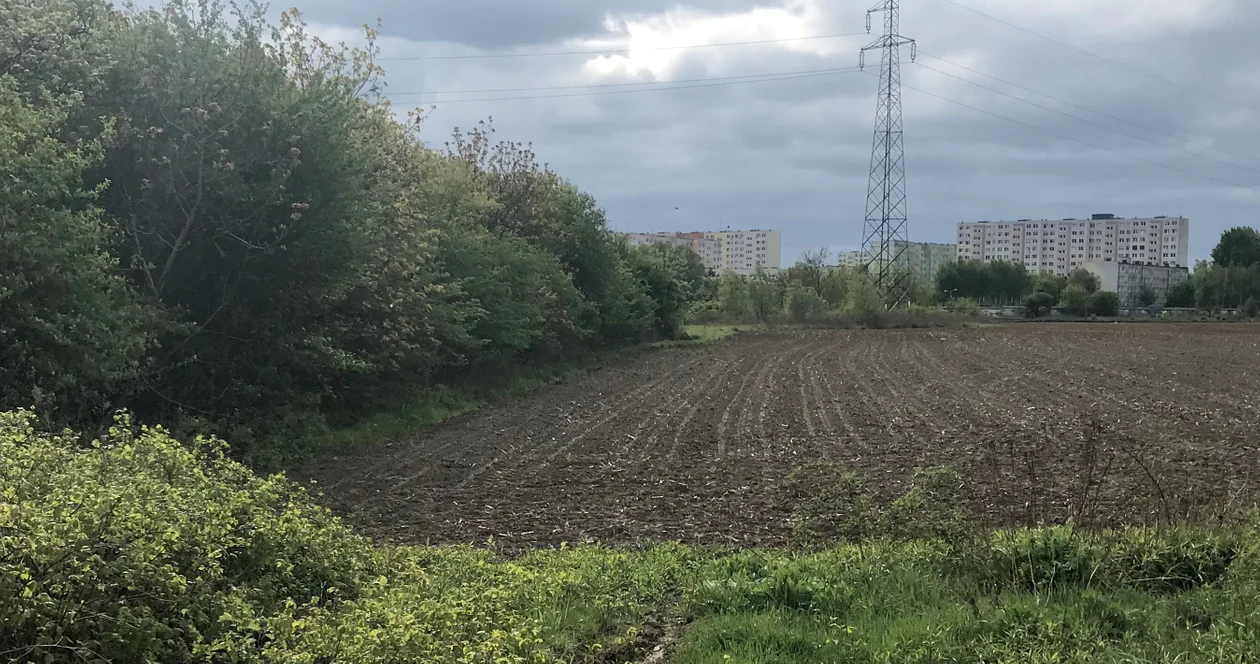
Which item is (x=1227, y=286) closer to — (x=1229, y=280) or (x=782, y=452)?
(x=1229, y=280)

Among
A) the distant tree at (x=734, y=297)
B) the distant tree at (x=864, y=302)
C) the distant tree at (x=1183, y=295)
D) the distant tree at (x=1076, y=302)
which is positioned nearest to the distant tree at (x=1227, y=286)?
the distant tree at (x=1183, y=295)

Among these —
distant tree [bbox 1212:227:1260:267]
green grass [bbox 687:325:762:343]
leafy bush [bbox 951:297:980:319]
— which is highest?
distant tree [bbox 1212:227:1260:267]

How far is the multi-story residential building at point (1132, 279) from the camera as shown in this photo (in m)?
125

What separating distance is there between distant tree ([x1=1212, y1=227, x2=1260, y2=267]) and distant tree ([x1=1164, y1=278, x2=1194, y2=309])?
4422mm

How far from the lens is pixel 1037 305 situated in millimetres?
90375

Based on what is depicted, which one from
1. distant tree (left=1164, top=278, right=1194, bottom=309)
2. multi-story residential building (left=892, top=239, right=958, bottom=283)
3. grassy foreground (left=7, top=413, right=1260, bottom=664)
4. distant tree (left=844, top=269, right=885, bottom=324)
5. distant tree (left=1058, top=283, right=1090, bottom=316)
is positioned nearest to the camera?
grassy foreground (left=7, top=413, right=1260, bottom=664)

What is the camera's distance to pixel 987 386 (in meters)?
24.9

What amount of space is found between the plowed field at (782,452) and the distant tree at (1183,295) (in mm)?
91734

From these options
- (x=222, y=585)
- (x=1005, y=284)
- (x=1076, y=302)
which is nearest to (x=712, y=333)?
(x=1076, y=302)

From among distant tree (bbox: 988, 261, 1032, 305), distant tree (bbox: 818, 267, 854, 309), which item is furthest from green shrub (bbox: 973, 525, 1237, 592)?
distant tree (bbox: 988, 261, 1032, 305)

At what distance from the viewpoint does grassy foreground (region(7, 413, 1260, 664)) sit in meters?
3.64

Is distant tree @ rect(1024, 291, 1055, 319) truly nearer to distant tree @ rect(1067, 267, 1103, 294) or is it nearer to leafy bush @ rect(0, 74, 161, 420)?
distant tree @ rect(1067, 267, 1103, 294)

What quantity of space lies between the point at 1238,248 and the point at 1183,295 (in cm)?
836

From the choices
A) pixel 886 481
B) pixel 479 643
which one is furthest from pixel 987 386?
pixel 479 643
